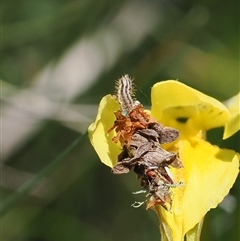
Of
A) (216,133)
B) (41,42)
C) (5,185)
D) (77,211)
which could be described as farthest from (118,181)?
(216,133)

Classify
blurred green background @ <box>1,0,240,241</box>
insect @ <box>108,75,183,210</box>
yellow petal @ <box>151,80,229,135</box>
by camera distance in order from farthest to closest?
blurred green background @ <box>1,0,240,241</box> < yellow petal @ <box>151,80,229,135</box> < insect @ <box>108,75,183,210</box>

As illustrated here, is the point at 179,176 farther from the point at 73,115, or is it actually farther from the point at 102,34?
the point at 102,34

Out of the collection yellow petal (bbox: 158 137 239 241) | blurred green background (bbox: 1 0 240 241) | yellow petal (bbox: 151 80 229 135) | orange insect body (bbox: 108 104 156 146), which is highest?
blurred green background (bbox: 1 0 240 241)

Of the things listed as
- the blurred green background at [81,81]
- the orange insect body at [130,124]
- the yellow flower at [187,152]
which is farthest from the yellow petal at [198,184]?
the blurred green background at [81,81]

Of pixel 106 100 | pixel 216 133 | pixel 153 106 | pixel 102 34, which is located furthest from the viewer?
pixel 102 34

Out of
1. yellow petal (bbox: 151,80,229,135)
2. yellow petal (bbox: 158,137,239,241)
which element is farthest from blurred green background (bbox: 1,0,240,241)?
yellow petal (bbox: 158,137,239,241)

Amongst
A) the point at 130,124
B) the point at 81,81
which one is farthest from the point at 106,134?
the point at 81,81

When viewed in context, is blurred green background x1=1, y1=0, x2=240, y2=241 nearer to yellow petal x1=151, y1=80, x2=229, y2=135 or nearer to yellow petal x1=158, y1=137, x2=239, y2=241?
yellow petal x1=151, y1=80, x2=229, y2=135
